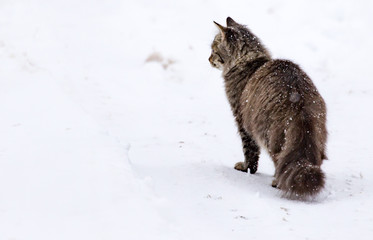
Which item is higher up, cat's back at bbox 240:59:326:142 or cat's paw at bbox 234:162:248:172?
cat's back at bbox 240:59:326:142

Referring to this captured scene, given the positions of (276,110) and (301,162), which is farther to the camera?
(276,110)

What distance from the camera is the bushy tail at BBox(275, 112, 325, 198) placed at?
4277 mm

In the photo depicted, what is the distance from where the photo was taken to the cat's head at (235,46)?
5.73 metres

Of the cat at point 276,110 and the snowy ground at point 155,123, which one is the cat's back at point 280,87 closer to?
the cat at point 276,110

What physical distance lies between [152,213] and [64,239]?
0.60 metres

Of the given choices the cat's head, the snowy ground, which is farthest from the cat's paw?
the cat's head

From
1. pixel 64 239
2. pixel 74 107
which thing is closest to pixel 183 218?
pixel 64 239

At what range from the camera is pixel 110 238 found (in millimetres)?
3258

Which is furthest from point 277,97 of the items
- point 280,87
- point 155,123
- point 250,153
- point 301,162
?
point 155,123

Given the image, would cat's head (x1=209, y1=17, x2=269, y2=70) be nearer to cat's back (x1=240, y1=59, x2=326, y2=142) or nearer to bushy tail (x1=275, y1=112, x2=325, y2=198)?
cat's back (x1=240, y1=59, x2=326, y2=142)

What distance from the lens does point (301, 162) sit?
4363 millimetres

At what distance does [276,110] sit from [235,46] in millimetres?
1230

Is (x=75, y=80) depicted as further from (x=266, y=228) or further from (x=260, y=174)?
(x=266, y=228)

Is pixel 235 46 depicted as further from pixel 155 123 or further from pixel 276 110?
pixel 155 123
